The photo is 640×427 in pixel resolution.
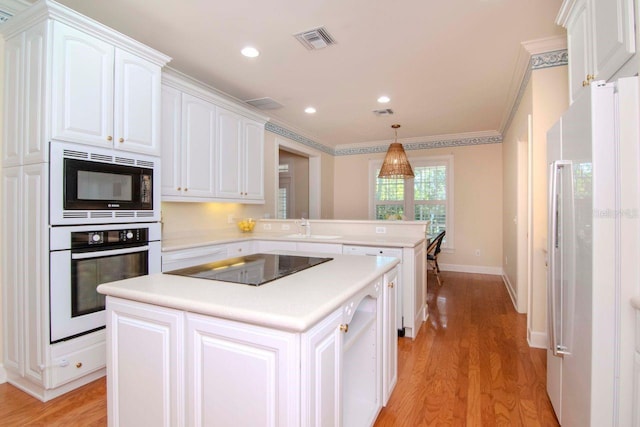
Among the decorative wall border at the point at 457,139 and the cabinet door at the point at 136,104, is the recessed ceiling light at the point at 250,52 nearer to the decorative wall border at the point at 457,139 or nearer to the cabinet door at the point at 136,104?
the cabinet door at the point at 136,104

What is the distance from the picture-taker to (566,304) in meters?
1.49

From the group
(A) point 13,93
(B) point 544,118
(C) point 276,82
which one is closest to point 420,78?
(B) point 544,118

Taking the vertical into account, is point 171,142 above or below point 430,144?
below

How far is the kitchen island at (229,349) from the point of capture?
979 mm

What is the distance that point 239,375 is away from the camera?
105 centimetres

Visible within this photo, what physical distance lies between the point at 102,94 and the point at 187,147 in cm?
99

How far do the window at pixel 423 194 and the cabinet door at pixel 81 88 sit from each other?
15.0 ft

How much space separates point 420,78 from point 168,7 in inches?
93.9

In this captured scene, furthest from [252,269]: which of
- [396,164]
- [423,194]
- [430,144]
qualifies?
[430,144]

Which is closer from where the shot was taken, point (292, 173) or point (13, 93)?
point (13, 93)

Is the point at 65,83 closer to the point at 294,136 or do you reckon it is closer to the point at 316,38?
the point at 316,38

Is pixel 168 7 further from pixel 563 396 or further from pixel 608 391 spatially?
pixel 563 396

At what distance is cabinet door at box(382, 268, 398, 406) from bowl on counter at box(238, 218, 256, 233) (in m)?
2.55

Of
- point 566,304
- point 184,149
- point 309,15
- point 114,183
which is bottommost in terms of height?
point 566,304
